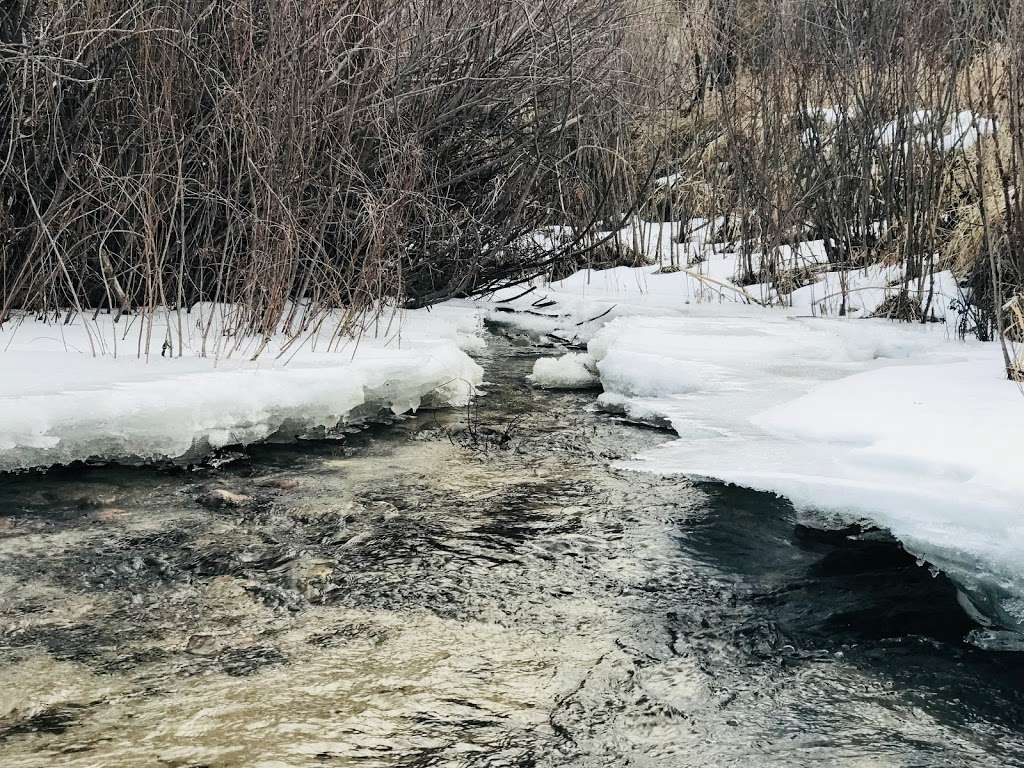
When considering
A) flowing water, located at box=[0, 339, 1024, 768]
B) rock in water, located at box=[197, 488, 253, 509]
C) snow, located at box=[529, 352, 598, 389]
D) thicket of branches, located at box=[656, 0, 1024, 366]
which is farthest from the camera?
thicket of branches, located at box=[656, 0, 1024, 366]

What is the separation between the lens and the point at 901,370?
4.77 m

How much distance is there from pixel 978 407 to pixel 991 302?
8.67 ft

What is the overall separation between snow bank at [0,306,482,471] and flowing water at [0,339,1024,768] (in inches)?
6.3

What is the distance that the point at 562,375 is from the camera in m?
5.82

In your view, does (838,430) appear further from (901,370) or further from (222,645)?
(222,645)

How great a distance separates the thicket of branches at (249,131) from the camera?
4.74 meters

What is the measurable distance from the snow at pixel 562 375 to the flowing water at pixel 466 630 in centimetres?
184

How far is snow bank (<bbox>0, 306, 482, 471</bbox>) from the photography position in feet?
12.1

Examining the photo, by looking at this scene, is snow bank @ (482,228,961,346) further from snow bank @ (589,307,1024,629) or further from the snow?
the snow

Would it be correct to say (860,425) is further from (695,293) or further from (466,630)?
(695,293)

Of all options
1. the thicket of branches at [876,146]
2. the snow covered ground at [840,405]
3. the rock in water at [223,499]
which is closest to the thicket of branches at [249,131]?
the rock in water at [223,499]

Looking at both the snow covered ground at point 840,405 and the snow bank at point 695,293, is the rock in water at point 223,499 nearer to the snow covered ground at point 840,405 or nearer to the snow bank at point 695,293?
the snow covered ground at point 840,405

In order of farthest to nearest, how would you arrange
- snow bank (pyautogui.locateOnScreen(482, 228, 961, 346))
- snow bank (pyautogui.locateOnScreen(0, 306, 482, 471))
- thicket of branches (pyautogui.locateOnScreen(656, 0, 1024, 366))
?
1. snow bank (pyautogui.locateOnScreen(482, 228, 961, 346))
2. thicket of branches (pyautogui.locateOnScreen(656, 0, 1024, 366))
3. snow bank (pyautogui.locateOnScreen(0, 306, 482, 471))

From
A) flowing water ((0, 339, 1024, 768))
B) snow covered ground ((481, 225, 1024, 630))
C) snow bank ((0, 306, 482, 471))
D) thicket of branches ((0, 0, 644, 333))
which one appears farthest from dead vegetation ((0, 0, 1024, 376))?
flowing water ((0, 339, 1024, 768))
